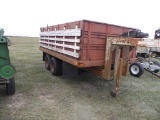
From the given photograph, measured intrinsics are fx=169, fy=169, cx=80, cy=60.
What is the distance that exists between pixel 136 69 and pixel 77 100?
12.3 feet

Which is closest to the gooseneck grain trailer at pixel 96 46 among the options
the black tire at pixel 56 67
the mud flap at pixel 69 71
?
the mud flap at pixel 69 71

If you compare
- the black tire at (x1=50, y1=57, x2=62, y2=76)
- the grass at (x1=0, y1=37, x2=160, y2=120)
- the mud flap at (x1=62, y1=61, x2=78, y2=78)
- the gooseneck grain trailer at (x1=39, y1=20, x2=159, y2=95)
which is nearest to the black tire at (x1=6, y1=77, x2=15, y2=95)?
the grass at (x1=0, y1=37, x2=160, y2=120)

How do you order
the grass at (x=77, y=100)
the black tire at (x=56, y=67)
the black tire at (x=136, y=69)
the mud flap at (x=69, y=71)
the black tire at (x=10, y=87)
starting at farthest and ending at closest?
the black tire at (x=136, y=69) < the black tire at (x=56, y=67) < the mud flap at (x=69, y=71) < the black tire at (x=10, y=87) < the grass at (x=77, y=100)

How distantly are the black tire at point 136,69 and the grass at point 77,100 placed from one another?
0.61 m

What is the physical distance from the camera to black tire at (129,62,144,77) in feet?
22.7

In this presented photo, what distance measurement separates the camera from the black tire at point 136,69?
6.93m

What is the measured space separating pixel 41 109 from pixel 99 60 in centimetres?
209

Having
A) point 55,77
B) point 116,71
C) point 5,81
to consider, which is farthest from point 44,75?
point 116,71

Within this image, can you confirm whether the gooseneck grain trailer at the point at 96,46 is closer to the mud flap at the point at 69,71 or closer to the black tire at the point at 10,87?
the mud flap at the point at 69,71

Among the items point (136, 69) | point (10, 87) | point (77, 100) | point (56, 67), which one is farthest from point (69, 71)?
point (136, 69)

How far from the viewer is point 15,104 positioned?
4.11 m

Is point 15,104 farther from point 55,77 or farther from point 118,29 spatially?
point 118,29

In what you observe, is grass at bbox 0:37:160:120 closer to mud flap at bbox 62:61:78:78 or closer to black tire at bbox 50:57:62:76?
black tire at bbox 50:57:62:76

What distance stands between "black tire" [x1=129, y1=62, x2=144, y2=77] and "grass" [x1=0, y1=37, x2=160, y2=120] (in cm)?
61
